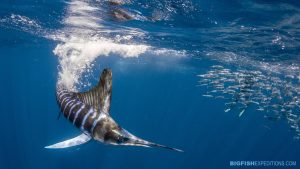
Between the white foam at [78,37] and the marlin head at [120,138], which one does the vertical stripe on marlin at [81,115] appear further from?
the white foam at [78,37]

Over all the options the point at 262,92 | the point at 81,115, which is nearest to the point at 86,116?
the point at 81,115

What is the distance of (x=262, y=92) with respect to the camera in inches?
902

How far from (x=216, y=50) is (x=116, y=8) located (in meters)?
9.47

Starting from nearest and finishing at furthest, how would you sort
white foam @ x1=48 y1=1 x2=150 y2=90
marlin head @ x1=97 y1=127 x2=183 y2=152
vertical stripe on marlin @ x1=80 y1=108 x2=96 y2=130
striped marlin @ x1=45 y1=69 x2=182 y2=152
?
marlin head @ x1=97 y1=127 x2=183 y2=152 → striped marlin @ x1=45 y1=69 x2=182 y2=152 → vertical stripe on marlin @ x1=80 y1=108 x2=96 y2=130 → white foam @ x1=48 y1=1 x2=150 y2=90

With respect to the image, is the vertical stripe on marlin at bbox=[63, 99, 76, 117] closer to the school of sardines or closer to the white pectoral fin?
the white pectoral fin

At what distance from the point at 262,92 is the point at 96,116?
21.2 m

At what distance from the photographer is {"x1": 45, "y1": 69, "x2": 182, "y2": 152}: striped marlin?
3617 mm

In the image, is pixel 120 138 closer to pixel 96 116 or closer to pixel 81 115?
pixel 96 116

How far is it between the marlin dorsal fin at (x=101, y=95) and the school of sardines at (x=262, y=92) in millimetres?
11229

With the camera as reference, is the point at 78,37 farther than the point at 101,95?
Yes

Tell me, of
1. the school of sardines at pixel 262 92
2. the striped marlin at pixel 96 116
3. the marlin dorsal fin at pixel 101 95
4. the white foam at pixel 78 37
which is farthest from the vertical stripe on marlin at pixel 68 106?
the school of sardines at pixel 262 92

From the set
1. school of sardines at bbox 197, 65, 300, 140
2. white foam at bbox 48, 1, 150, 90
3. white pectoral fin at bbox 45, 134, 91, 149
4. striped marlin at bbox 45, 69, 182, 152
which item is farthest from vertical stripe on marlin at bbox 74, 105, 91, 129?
school of sardines at bbox 197, 65, 300, 140

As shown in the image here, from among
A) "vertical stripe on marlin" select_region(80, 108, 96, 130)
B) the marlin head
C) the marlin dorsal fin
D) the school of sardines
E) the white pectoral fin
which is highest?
the marlin dorsal fin

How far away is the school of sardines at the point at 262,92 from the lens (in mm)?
15234
